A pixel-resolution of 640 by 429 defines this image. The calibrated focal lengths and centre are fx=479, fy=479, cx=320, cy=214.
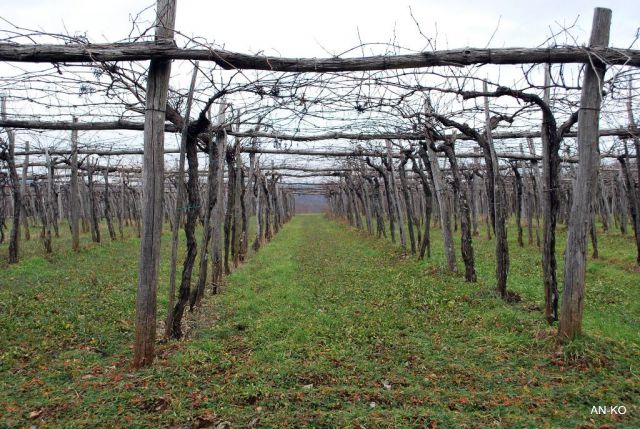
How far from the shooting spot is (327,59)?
4.48m

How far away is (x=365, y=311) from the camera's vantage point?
703 cm

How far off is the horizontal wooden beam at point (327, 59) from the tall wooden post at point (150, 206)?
366 millimetres

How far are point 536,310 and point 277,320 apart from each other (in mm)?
3777

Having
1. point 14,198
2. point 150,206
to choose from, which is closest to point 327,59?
point 150,206

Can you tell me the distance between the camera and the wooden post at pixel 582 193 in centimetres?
483

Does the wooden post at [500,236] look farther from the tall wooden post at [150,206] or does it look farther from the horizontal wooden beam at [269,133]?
the tall wooden post at [150,206]

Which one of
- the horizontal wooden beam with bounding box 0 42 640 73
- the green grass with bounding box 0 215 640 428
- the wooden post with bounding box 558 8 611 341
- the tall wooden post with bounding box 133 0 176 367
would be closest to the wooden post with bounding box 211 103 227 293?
the green grass with bounding box 0 215 640 428

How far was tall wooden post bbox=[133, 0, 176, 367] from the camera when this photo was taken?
4.79 metres

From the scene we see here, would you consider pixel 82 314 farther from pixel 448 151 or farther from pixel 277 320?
pixel 448 151

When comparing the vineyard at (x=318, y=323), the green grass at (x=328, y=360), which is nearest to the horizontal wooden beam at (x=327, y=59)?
the vineyard at (x=318, y=323)

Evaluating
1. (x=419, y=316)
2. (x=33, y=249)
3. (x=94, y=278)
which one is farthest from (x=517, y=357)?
(x=33, y=249)

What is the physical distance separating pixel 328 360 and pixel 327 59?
2.99m

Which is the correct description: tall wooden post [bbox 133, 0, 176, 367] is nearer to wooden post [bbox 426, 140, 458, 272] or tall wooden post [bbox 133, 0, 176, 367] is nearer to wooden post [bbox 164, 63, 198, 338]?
wooden post [bbox 164, 63, 198, 338]

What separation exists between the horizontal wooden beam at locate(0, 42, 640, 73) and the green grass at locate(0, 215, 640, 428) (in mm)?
2794
